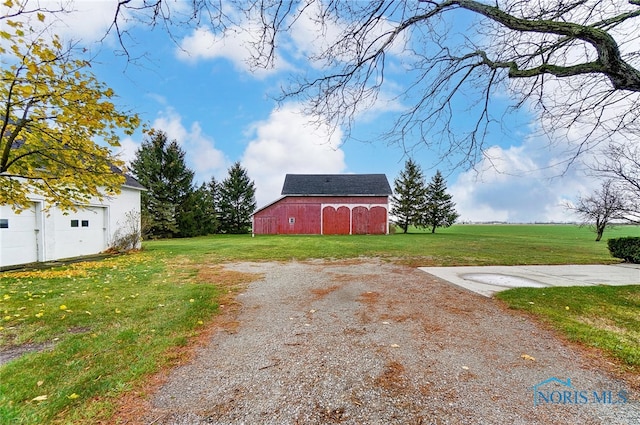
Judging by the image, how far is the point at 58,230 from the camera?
33.4 feet

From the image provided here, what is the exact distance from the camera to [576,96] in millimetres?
4086

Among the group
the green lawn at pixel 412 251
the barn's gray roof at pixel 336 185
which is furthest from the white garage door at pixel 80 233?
the barn's gray roof at pixel 336 185

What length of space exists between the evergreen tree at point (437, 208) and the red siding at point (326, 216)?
6.33 metres

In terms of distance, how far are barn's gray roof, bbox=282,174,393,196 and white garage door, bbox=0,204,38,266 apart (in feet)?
63.3

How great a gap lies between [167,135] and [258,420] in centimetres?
3017

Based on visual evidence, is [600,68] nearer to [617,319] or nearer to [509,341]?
[509,341]

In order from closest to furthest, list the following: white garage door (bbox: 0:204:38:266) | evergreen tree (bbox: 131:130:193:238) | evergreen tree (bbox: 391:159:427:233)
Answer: white garage door (bbox: 0:204:38:266) → evergreen tree (bbox: 131:130:193:238) → evergreen tree (bbox: 391:159:427:233)

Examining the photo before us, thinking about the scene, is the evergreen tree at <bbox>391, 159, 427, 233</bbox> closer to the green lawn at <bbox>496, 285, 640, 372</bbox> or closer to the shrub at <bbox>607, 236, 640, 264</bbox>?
the shrub at <bbox>607, 236, 640, 264</bbox>

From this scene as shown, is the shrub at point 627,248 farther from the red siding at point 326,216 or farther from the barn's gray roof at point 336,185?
the barn's gray roof at point 336,185

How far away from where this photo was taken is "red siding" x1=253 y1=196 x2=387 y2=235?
27266mm

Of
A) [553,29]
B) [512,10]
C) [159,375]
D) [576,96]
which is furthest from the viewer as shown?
[576,96]

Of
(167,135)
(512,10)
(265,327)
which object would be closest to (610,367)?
(265,327)

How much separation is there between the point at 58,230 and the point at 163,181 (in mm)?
17535

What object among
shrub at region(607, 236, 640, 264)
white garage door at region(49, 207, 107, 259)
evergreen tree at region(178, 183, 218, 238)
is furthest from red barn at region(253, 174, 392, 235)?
shrub at region(607, 236, 640, 264)
